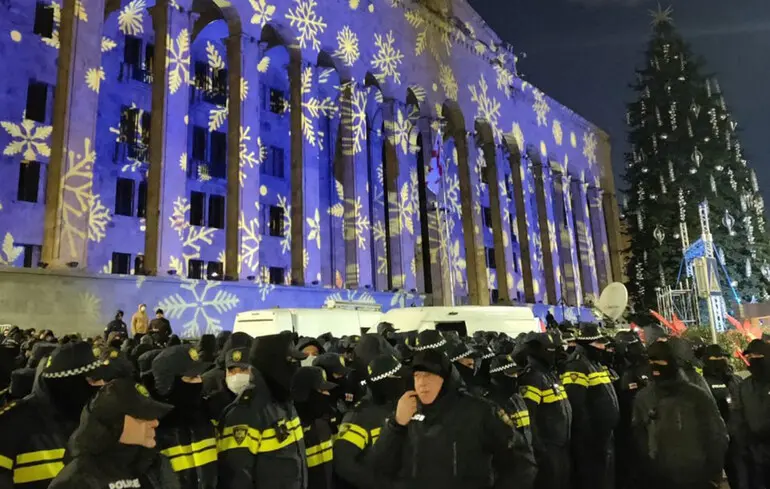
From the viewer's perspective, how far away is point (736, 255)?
96.8 feet

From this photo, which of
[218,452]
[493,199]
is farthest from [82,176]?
[493,199]

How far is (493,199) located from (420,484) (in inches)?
1405

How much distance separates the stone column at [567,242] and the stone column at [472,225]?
12.1 meters

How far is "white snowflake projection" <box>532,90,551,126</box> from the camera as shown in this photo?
43.4 meters

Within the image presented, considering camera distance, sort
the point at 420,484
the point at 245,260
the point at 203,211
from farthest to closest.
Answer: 1. the point at 203,211
2. the point at 245,260
3. the point at 420,484

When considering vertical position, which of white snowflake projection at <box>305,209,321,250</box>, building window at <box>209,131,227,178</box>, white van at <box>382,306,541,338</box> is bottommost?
white van at <box>382,306,541,338</box>

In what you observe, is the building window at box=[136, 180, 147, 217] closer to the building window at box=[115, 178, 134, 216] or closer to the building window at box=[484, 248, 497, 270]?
the building window at box=[115, 178, 134, 216]

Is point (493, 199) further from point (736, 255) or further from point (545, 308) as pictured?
point (736, 255)

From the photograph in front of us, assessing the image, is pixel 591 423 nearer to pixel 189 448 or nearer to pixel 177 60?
pixel 189 448

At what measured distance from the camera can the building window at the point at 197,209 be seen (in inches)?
997

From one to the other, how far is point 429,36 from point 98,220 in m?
21.5

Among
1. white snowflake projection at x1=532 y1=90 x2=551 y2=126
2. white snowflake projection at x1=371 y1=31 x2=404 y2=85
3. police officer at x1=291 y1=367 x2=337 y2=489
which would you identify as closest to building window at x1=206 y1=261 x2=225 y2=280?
white snowflake projection at x1=371 y1=31 x2=404 y2=85

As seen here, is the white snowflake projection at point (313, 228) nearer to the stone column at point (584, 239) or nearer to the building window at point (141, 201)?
the building window at point (141, 201)

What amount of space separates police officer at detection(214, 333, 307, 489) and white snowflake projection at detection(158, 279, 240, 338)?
16.3 metres
